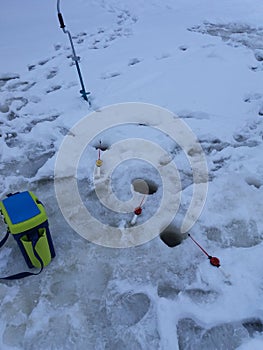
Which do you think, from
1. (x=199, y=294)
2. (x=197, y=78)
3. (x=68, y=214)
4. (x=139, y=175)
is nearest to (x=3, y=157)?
(x=68, y=214)

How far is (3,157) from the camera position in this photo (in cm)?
308

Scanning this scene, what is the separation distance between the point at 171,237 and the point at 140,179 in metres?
0.62

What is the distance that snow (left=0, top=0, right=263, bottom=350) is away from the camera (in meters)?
1.96

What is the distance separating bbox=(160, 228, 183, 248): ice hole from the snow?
11 mm

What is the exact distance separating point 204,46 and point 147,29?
1.10 meters

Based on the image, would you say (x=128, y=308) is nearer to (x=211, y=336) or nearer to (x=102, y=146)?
(x=211, y=336)

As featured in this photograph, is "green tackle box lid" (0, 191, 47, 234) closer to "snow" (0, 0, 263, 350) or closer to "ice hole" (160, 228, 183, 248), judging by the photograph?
"snow" (0, 0, 263, 350)

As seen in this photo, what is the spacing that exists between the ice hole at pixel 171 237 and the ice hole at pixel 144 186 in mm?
414

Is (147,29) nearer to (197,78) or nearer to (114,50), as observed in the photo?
(114,50)

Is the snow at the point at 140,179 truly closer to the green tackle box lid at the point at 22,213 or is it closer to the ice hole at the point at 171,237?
the ice hole at the point at 171,237

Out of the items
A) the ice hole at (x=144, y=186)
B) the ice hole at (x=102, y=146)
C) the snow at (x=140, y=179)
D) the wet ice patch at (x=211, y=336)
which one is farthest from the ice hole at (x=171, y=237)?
the ice hole at (x=102, y=146)

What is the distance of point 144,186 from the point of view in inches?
109

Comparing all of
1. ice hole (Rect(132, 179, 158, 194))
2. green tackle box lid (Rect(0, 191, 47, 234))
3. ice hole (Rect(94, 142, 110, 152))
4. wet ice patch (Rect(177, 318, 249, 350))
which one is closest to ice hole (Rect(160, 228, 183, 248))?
ice hole (Rect(132, 179, 158, 194))

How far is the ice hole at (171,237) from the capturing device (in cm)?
239
